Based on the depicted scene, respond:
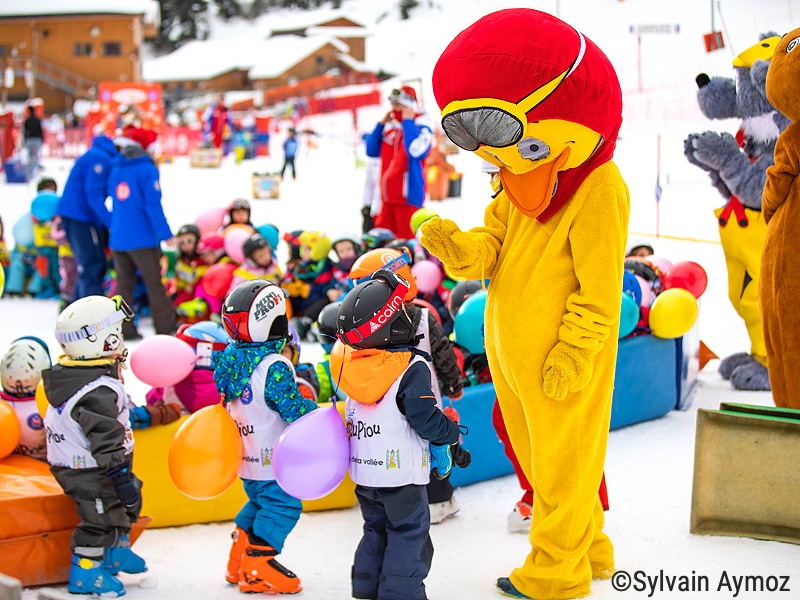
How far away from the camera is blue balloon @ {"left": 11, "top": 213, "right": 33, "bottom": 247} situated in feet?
29.1

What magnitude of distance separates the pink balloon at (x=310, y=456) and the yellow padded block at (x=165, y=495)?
1.01 meters

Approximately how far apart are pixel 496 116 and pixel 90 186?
5.26 meters

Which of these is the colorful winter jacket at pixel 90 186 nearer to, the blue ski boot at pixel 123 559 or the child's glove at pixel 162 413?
the child's glove at pixel 162 413

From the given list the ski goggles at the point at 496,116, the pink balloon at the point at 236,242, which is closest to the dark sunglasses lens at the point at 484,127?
the ski goggles at the point at 496,116

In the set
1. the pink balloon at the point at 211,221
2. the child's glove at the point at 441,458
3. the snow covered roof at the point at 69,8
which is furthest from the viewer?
the snow covered roof at the point at 69,8

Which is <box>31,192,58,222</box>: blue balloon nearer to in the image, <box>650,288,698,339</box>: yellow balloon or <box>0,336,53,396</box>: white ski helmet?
<box>0,336,53,396</box>: white ski helmet

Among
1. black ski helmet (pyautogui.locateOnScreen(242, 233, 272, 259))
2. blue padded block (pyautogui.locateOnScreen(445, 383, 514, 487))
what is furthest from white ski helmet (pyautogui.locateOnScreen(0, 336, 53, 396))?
black ski helmet (pyautogui.locateOnScreen(242, 233, 272, 259))

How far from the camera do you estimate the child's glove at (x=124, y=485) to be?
3439 millimetres

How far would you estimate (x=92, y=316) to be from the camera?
3412mm

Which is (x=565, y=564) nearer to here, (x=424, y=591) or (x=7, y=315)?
(x=424, y=591)

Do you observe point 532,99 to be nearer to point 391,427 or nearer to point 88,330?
point 391,427

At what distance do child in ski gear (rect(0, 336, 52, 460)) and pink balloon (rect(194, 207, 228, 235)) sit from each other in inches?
158

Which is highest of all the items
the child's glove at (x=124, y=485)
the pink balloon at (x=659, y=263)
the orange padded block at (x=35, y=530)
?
the pink balloon at (x=659, y=263)

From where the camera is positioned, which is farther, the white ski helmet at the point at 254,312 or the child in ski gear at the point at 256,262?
the child in ski gear at the point at 256,262
